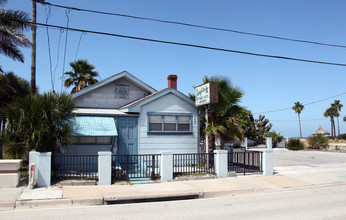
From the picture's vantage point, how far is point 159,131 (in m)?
15.0

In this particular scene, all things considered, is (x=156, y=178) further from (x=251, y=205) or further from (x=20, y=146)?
(x=20, y=146)

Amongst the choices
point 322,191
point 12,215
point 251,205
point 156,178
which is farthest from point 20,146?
point 322,191

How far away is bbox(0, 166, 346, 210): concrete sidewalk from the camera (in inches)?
326

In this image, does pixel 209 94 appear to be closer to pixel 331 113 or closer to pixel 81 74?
pixel 81 74

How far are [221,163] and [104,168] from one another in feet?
16.8

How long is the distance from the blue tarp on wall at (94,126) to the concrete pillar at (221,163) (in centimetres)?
474

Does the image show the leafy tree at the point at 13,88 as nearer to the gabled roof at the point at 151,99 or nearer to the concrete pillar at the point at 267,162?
the gabled roof at the point at 151,99

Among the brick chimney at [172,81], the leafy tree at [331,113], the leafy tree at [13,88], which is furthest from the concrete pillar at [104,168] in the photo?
the leafy tree at [331,113]

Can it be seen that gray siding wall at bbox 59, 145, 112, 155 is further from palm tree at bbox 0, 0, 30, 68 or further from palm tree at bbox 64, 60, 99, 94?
palm tree at bbox 64, 60, 99, 94

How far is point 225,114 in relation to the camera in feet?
47.9

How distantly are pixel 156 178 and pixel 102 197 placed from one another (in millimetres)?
3512

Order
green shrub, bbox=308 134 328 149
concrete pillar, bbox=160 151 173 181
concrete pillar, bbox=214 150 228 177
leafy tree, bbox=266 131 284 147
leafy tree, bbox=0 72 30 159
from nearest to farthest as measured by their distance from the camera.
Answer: concrete pillar, bbox=160 151 173 181
concrete pillar, bbox=214 150 228 177
leafy tree, bbox=0 72 30 159
green shrub, bbox=308 134 328 149
leafy tree, bbox=266 131 284 147

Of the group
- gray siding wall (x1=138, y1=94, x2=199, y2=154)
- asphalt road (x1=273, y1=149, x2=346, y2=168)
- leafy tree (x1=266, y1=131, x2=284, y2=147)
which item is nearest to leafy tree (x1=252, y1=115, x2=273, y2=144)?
leafy tree (x1=266, y1=131, x2=284, y2=147)

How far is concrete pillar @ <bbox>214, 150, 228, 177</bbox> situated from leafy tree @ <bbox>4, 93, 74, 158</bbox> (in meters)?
6.32
